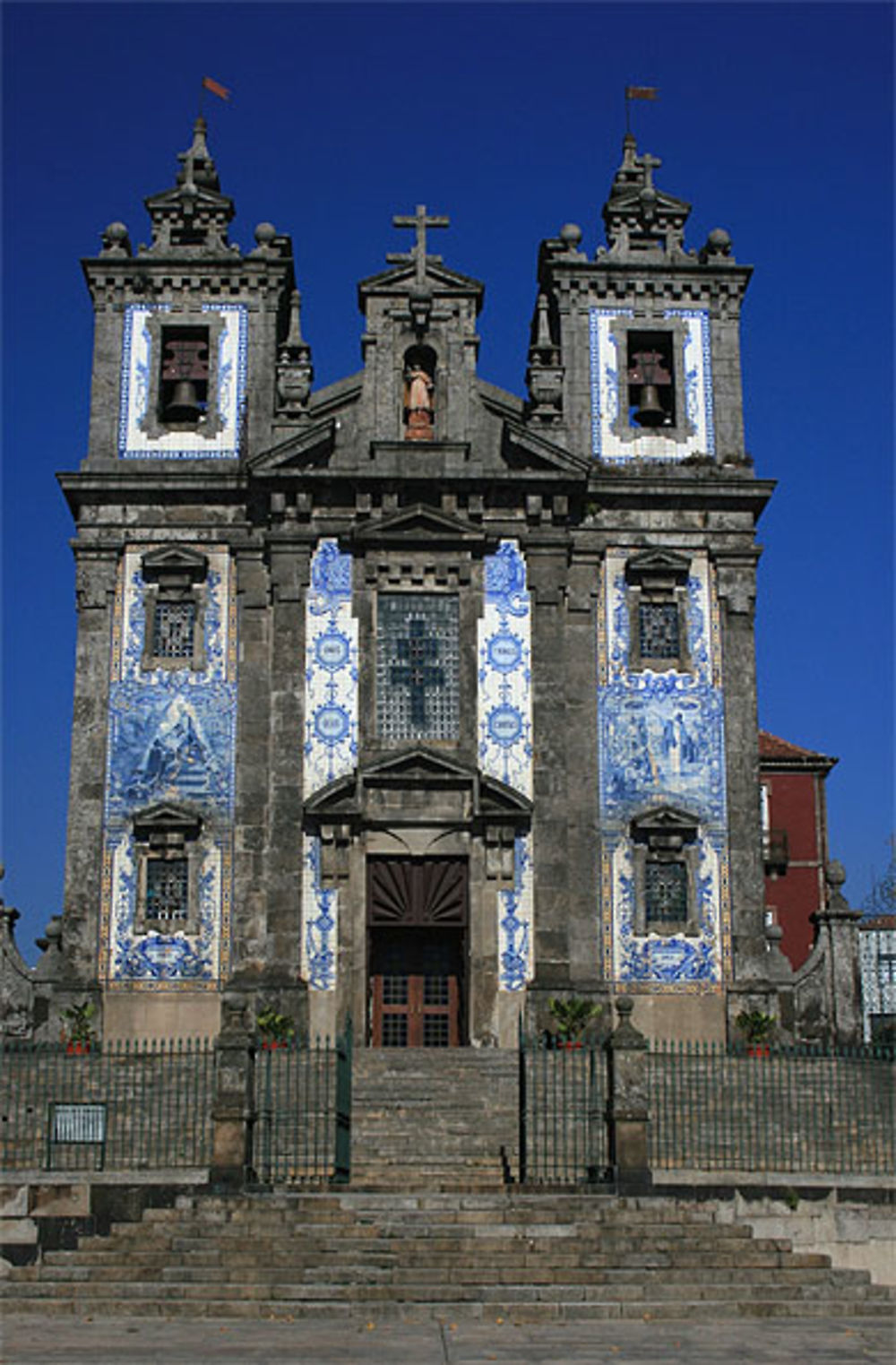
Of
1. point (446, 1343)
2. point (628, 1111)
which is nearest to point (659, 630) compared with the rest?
point (628, 1111)

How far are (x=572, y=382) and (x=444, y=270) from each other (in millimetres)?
2883

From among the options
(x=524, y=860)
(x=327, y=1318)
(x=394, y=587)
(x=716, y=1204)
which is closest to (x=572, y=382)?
(x=394, y=587)

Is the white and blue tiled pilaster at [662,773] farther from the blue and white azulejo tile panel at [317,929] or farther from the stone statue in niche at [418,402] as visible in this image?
the blue and white azulejo tile panel at [317,929]

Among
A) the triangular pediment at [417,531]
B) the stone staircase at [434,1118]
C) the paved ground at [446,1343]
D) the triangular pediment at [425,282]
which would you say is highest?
the triangular pediment at [425,282]

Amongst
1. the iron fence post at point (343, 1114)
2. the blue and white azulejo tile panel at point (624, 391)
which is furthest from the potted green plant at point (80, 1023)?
the blue and white azulejo tile panel at point (624, 391)

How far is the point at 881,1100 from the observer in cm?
2197

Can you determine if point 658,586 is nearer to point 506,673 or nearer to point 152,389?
point 506,673

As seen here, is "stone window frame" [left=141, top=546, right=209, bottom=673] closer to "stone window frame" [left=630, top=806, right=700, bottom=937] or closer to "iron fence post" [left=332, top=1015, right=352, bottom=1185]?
"stone window frame" [left=630, top=806, right=700, bottom=937]

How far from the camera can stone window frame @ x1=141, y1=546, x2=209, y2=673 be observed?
2830cm

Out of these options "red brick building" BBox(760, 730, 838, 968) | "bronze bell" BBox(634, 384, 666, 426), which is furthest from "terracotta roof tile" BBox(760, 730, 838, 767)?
"bronze bell" BBox(634, 384, 666, 426)

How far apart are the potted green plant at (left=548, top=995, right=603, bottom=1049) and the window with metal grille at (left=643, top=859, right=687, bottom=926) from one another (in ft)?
6.50

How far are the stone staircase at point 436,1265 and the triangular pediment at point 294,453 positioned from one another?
13362 millimetres

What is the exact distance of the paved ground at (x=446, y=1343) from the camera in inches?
520

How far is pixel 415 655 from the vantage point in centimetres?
2783
